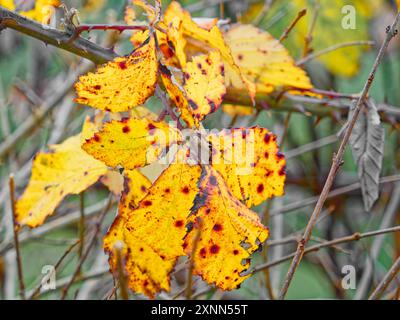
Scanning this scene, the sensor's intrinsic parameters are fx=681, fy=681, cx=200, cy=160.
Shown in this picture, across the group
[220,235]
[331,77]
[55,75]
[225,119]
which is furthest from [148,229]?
[55,75]

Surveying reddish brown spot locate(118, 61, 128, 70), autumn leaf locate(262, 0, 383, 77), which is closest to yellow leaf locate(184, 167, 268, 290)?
reddish brown spot locate(118, 61, 128, 70)

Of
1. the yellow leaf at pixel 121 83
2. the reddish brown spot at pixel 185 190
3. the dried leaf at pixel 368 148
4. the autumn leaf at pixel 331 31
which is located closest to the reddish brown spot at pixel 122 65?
the yellow leaf at pixel 121 83

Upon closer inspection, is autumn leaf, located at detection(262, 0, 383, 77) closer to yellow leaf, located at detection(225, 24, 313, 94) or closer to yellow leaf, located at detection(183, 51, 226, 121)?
yellow leaf, located at detection(225, 24, 313, 94)

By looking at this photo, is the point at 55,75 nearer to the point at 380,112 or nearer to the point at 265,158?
the point at 380,112

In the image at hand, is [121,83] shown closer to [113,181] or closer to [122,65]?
[122,65]

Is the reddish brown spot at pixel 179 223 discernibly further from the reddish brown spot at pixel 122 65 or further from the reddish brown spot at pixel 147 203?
the reddish brown spot at pixel 122 65

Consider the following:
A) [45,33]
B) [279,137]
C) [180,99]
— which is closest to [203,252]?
[180,99]
